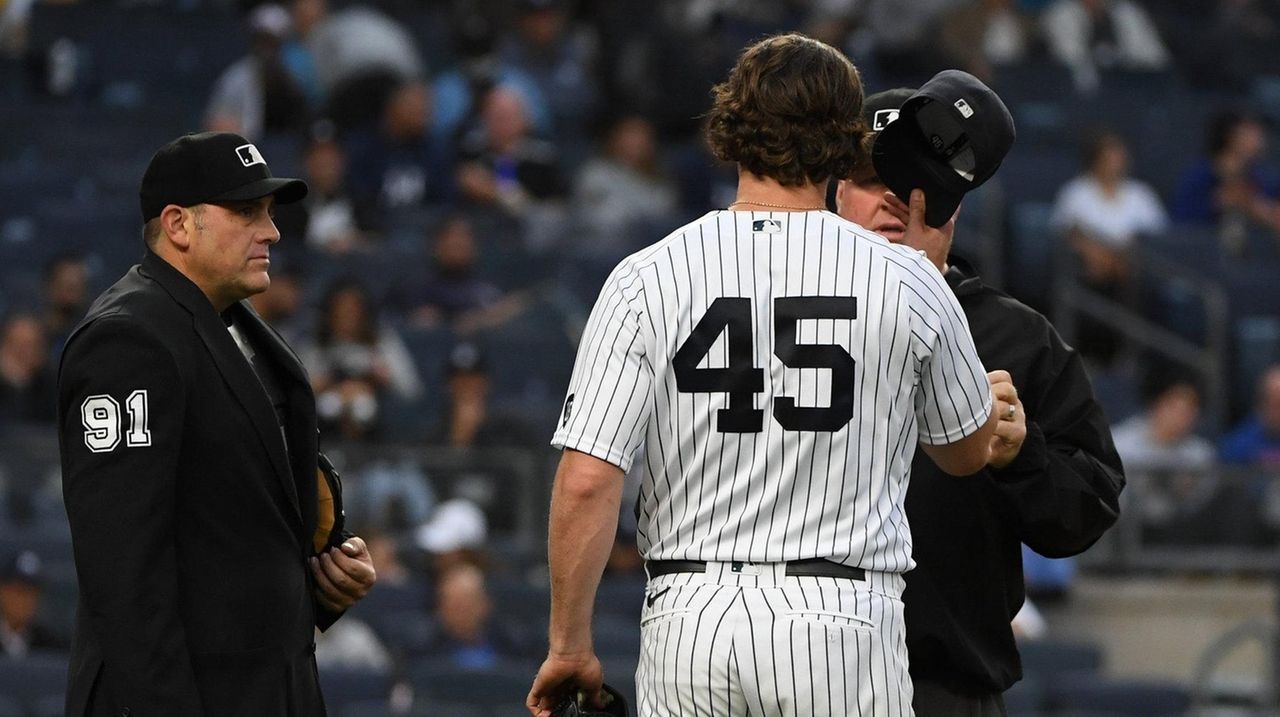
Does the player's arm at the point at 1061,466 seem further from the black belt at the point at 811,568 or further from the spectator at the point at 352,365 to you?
the spectator at the point at 352,365

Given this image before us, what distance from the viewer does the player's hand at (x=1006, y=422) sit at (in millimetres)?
3600

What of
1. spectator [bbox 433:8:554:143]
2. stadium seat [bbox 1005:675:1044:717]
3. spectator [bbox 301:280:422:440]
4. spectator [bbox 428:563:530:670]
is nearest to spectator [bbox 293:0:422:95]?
spectator [bbox 433:8:554:143]

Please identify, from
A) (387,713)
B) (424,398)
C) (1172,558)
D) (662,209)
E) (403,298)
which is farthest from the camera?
(662,209)

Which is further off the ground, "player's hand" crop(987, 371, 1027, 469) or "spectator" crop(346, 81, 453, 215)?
"spectator" crop(346, 81, 453, 215)

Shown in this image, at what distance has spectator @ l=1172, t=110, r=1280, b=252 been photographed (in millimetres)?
12109

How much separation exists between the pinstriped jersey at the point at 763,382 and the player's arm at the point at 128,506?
731mm

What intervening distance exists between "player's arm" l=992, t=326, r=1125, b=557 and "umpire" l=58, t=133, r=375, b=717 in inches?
51.3

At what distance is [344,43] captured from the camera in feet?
42.4

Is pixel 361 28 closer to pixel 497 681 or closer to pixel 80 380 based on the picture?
pixel 497 681

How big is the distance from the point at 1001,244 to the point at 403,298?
3.49 meters

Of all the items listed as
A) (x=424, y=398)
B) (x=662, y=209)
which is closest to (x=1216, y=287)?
(x=662, y=209)

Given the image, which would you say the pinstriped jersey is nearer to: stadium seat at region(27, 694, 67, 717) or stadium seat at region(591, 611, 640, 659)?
stadium seat at region(27, 694, 67, 717)

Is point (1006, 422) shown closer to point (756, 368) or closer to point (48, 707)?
point (756, 368)

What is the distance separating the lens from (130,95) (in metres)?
13.0
